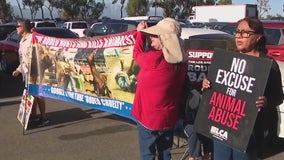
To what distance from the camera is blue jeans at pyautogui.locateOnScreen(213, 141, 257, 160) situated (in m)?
3.35

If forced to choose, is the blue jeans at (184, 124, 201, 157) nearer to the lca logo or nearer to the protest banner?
the protest banner

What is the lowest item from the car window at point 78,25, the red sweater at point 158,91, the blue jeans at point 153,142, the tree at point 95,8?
the tree at point 95,8

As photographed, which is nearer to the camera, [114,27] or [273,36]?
[273,36]

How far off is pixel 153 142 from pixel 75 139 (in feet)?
10.4

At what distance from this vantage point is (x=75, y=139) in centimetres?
695

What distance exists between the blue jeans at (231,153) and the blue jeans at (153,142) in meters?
0.63

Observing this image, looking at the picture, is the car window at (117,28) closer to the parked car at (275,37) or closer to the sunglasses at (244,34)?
the parked car at (275,37)

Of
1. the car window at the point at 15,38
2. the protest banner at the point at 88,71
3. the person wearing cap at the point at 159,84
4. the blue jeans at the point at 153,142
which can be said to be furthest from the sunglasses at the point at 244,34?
the car window at the point at 15,38

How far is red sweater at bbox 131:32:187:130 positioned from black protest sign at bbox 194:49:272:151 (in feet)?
1.13

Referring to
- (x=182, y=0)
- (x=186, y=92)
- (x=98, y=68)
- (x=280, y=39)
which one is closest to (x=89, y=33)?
(x=280, y=39)

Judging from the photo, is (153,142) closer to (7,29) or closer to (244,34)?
(244,34)

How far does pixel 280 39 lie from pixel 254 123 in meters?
7.29

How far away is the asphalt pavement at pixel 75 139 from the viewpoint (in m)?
6.16

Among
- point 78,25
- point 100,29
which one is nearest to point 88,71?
point 100,29
